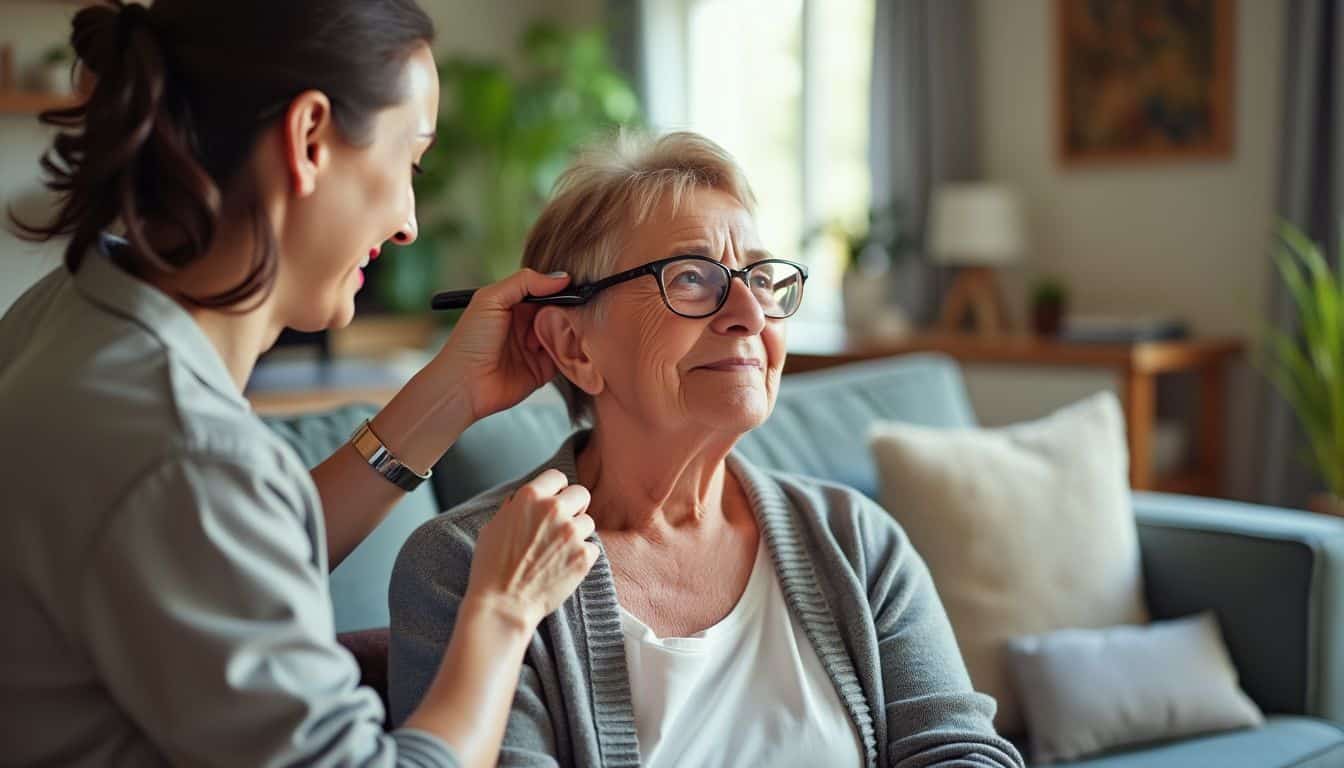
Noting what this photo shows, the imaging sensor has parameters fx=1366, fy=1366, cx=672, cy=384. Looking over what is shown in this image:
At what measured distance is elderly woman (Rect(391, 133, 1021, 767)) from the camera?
148 centimetres

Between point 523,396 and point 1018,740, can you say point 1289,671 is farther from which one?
point 523,396

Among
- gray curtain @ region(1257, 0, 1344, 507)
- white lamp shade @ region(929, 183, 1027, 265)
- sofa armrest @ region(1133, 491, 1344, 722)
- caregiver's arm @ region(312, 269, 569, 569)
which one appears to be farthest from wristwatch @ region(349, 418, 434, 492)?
white lamp shade @ region(929, 183, 1027, 265)

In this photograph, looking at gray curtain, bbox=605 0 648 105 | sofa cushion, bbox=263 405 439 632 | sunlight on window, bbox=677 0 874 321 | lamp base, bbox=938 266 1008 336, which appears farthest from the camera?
gray curtain, bbox=605 0 648 105

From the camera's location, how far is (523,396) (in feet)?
5.35

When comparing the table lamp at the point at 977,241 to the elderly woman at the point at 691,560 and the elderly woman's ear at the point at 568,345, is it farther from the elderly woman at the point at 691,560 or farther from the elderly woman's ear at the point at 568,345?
the elderly woman's ear at the point at 568,345

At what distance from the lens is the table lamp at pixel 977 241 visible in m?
5.20

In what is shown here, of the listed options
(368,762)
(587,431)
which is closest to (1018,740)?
(587,431)

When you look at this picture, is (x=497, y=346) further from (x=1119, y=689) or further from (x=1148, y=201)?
(x=1148, y=201)

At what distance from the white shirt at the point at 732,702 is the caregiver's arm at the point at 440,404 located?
0.29 m

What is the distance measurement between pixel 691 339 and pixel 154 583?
2.62 feet

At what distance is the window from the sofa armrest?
345 centimetres

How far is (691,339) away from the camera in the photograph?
5.23ft

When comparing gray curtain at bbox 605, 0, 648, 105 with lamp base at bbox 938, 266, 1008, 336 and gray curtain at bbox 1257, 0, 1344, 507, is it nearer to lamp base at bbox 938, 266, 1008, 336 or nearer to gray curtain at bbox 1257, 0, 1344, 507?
lamp base at bbox 938, 266, 1008, 336

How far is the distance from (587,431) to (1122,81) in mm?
4035
